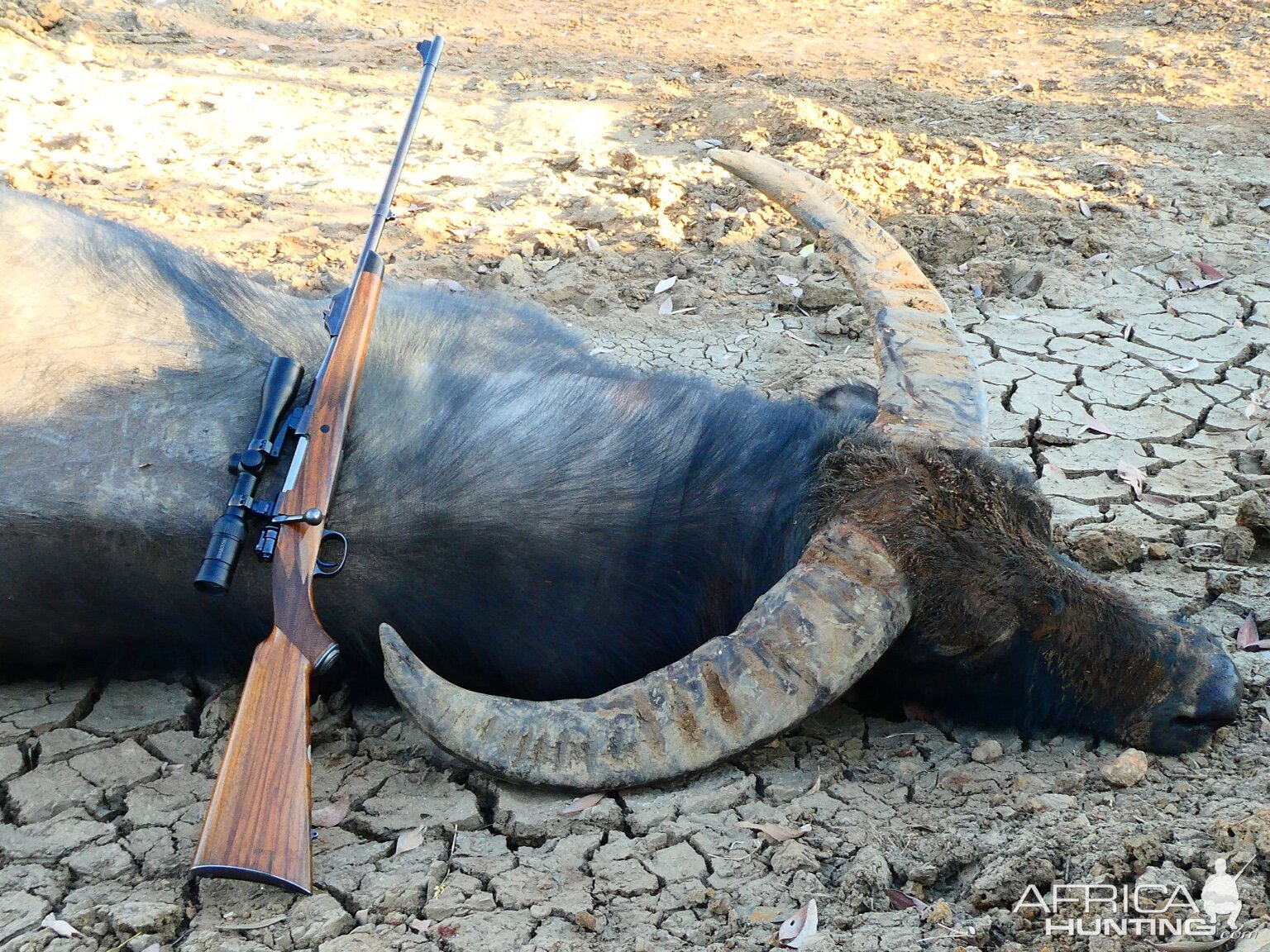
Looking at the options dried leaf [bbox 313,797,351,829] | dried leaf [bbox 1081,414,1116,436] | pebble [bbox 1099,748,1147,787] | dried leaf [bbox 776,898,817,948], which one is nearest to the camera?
dried leaf [bbox 776,898,817,948]

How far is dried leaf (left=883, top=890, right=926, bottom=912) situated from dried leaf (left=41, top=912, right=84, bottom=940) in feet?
5.28

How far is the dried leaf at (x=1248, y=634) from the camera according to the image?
3027 mm

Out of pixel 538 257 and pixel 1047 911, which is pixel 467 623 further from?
pixel 538 257

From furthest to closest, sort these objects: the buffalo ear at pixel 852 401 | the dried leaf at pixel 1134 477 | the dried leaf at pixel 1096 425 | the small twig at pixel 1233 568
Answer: the dried leaf at pixel 1096 425 < the dried leaf at pixel 1134 477 < the small twig at pixel 1233 568 < the buffalo ear at pixel 852 401

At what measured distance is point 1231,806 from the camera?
2.35 m

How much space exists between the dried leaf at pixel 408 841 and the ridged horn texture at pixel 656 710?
1.01 ft

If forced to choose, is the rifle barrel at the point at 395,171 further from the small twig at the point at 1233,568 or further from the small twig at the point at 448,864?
the small twig at the point at 1233,568

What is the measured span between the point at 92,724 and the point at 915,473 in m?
2.22

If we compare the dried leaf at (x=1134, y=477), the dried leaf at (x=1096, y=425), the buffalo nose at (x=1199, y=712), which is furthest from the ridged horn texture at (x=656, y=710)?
the dried leaf at (x=1096, y=425)

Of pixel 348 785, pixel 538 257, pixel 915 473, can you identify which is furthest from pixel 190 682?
pixel 538 257

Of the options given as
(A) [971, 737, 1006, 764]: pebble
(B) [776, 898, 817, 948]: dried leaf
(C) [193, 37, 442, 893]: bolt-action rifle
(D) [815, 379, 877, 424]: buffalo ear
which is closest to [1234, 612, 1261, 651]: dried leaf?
(A) [971, 737, 1006, 764]: pebble

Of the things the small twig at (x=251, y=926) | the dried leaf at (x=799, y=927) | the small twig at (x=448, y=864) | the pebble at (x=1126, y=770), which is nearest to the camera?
the dried leaf at (x=799, y=927)

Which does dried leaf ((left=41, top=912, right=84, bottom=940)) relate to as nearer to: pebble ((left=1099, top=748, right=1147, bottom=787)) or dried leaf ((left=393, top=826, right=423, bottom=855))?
dried leaf ((left=393, top=826, right=423, bottom=855))

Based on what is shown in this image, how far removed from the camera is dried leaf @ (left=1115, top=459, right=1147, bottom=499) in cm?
388
